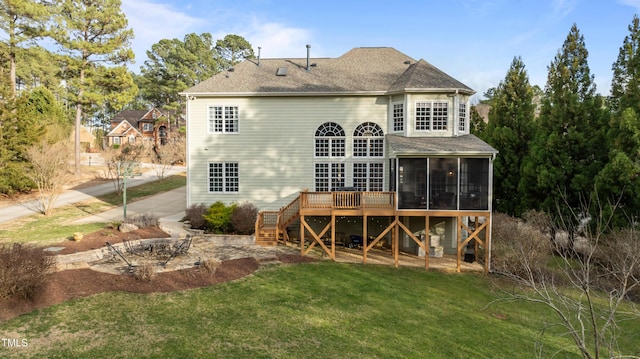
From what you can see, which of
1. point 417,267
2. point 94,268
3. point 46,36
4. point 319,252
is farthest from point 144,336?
point 46,36

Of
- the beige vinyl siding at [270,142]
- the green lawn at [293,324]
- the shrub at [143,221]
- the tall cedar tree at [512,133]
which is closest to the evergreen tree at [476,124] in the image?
the tall cedar tree at [512,133]

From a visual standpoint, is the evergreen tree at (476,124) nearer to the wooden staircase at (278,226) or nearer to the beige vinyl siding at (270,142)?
the beige vinyl siding at (270,142)

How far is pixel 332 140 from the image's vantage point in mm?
19672

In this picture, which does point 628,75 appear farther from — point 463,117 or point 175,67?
point 175,67

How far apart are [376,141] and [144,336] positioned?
14.0 meters

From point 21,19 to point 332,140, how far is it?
1067 inches

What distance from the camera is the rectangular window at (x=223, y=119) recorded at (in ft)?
65.5

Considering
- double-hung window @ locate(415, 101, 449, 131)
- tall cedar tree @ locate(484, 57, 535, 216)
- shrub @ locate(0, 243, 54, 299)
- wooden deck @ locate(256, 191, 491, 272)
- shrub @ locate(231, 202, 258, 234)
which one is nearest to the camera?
shrub @ locate(0, 243, 54, 299)

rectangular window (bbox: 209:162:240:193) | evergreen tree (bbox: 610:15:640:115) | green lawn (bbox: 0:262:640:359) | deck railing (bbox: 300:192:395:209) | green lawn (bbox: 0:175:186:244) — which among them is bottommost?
green lawn (bbox: 0:262:640:359)

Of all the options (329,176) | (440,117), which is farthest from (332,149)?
(440,117)

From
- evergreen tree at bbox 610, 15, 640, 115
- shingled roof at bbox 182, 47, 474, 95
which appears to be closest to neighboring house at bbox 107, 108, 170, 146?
shingled roof at bbox 182, 47, 474, 95

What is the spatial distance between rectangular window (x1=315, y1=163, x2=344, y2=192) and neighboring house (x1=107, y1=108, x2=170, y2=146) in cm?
4045

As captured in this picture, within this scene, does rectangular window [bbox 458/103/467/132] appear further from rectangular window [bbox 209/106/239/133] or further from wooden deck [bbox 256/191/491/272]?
rectangular window [bbox 209/106/239/133]

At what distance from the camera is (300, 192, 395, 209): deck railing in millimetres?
16281
